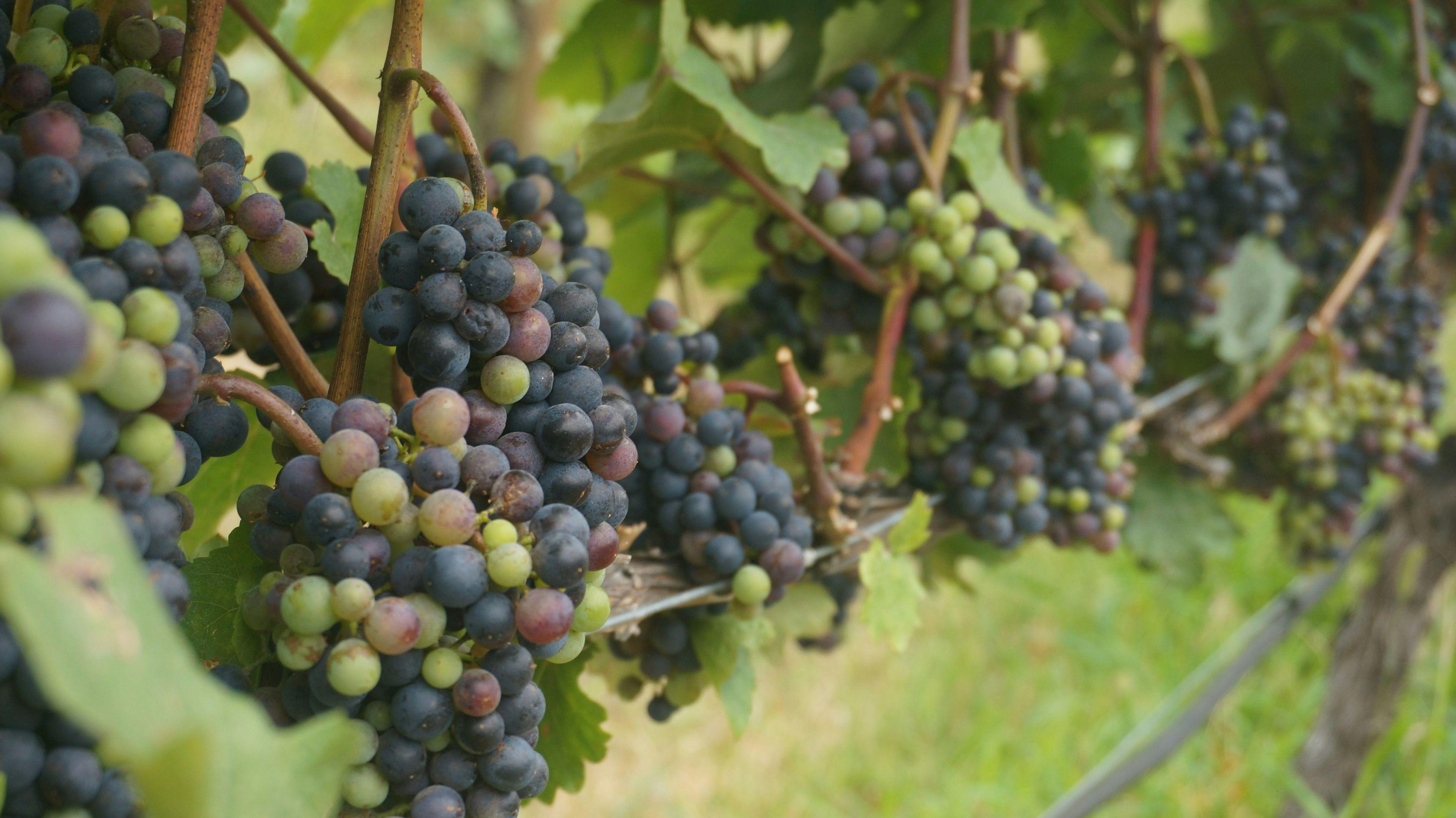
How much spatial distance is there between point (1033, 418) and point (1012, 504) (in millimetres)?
90

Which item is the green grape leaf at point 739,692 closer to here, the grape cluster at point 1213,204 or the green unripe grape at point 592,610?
the green unripe grape at point 592,610

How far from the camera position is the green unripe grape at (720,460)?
2.51ft

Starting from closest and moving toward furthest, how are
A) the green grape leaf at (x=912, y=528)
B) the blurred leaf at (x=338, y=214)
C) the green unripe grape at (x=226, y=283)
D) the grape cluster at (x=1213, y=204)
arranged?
1. the green unripe grape at (x=226, y=283)
2. the blurred leaf at (x=338, y=214)
3. the green grape leaf at (x=912, y=528)
4. the grape cluster at (x=1213, y=204)

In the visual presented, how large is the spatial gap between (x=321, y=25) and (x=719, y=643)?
2.52 feet

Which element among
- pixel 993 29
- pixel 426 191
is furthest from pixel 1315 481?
pixel 426 191

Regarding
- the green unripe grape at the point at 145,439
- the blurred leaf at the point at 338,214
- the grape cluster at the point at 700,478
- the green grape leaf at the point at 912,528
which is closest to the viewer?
the green unripe grape at the point at 145,439

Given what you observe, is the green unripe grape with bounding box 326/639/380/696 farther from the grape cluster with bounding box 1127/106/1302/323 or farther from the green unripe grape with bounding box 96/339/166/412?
the grape cluster with bounding box 1127/106/1302/323

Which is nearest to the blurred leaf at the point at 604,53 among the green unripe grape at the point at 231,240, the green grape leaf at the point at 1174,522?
the green unripe grape at the point at 231,240

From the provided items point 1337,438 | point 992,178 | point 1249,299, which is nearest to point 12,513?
point 992,178

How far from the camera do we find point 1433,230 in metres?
1.58

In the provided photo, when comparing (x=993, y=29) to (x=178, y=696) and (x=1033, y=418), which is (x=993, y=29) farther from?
(x=178, y=696)

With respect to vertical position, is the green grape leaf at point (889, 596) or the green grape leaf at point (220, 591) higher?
the green grape leaf at point (220, 591)

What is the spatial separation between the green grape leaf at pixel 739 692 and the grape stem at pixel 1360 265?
0.80 meters

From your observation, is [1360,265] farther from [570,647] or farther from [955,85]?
[570,647]
